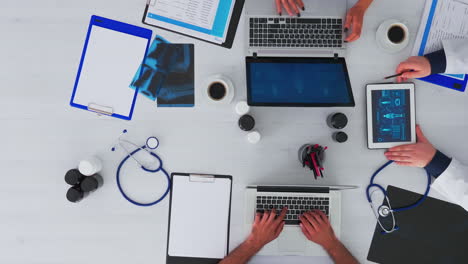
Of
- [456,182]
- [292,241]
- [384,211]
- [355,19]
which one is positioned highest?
[355,19]

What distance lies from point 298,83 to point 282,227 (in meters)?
0.53

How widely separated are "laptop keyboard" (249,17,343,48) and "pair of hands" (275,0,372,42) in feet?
0.10

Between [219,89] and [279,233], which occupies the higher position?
[219,89]

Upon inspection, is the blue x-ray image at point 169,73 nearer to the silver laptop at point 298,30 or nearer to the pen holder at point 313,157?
the silver laptop at point 298,30

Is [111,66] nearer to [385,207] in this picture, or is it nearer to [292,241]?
[292,241]

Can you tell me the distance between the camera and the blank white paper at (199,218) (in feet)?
4.61

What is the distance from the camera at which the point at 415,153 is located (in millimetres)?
1381

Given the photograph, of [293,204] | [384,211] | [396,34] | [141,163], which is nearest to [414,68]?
[396,34]

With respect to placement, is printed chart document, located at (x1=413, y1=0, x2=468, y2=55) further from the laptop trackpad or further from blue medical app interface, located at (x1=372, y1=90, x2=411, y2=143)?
the laptop trackpad

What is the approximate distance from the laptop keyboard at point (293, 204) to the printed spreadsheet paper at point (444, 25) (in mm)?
664

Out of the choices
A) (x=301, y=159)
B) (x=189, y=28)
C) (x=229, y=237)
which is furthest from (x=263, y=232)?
(x=189, y=28)

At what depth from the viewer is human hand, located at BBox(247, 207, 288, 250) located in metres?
1.37

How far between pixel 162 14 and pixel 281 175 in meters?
0.75

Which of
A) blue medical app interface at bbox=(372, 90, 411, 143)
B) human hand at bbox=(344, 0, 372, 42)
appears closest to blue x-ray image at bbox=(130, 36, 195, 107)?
human hand at bbox=(344, 0, 372, 42)
